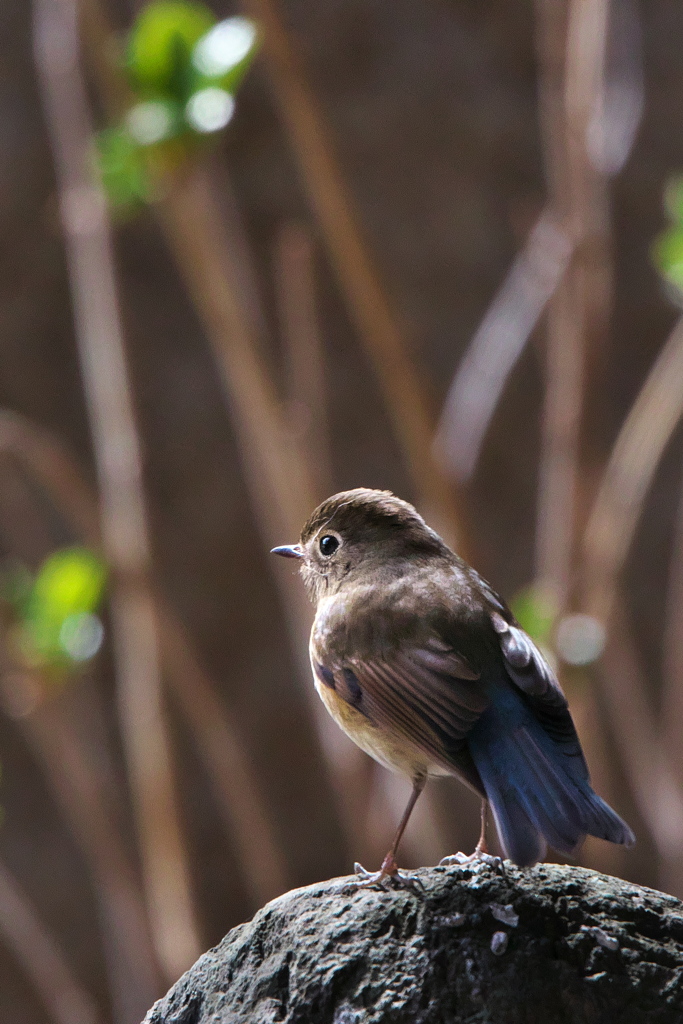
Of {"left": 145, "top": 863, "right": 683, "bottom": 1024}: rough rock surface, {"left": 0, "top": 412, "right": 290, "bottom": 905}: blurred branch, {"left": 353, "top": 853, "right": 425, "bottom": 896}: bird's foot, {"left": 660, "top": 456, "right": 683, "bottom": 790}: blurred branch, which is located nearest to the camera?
{"left": 145, "top": 863, "right": 683, "bottom": 1024}: rough rock surface

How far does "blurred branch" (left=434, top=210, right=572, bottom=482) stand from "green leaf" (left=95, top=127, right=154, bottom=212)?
33.4 inches

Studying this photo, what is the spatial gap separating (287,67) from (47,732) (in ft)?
5.77

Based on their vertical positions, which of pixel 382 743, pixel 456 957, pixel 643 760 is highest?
Answer: pixel 382 743

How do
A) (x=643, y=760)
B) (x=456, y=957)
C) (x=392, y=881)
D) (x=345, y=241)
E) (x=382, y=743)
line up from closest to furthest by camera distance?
(x=456, y=957) < (x=392, y=881) < (x=382, y=743) < (x=345, y=241) < (x=643, y=760)

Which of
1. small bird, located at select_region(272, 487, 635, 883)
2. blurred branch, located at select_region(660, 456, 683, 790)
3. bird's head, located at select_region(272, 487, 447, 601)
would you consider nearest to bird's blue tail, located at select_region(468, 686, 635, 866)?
small bird, located at select_region(272, 487, 635, 883)

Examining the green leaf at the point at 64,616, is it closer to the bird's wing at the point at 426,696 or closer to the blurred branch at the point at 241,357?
the blurred branch at the point at 241,357

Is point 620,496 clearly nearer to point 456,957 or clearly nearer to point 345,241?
point 345,241

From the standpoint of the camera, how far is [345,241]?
7.25 feet

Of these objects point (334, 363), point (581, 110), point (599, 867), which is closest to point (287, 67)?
point (581, 110)

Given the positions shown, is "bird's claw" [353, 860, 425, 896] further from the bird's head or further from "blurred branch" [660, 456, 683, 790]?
"blurred branch" [660, 456, 683, 790]

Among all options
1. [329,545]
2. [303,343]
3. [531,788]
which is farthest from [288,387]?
[531,788]

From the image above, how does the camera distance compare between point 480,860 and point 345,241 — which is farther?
point 345,241

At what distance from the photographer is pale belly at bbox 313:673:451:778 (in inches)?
60.5

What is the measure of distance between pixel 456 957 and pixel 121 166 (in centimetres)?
168
